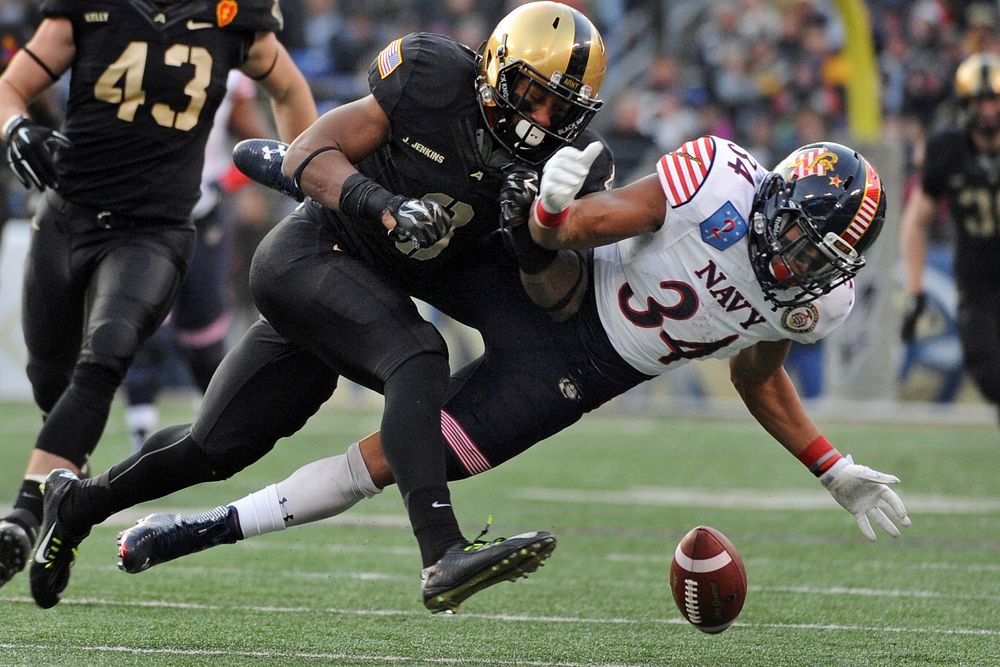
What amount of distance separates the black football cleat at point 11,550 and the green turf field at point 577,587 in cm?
12

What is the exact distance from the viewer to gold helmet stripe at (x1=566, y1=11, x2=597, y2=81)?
3.65 metres

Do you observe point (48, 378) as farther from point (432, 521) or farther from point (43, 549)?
Answer: point (432, 521)

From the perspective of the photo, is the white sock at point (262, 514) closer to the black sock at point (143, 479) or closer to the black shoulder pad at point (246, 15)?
the black sock at point (143, 479)

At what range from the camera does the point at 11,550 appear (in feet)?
13.3

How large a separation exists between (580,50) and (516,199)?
0.40 metres

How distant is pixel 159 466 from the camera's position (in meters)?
3.91

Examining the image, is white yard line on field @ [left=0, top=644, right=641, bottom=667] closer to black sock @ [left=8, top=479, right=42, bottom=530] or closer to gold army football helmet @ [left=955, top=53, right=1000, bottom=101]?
black sock @ [left=8, top=479, right=42, bottom=530]

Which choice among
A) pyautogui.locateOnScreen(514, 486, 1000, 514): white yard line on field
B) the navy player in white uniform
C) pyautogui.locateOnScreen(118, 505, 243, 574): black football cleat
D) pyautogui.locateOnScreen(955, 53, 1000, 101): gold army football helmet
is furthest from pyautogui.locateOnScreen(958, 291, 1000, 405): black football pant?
pyautogui.locateOnScreen(118, 505, 243, 574): black football cleat

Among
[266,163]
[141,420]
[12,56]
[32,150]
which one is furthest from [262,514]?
[141,420]

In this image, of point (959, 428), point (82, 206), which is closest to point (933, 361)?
point (959, 428)

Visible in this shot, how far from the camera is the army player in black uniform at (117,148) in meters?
4.63

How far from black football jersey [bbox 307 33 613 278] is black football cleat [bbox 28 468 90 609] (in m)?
1.02

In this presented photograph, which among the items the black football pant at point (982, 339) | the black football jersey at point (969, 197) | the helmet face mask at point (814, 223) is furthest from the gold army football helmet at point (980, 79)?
the helmet face mask at point (814, 223)

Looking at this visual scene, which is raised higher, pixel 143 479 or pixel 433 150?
pixel 433 150
